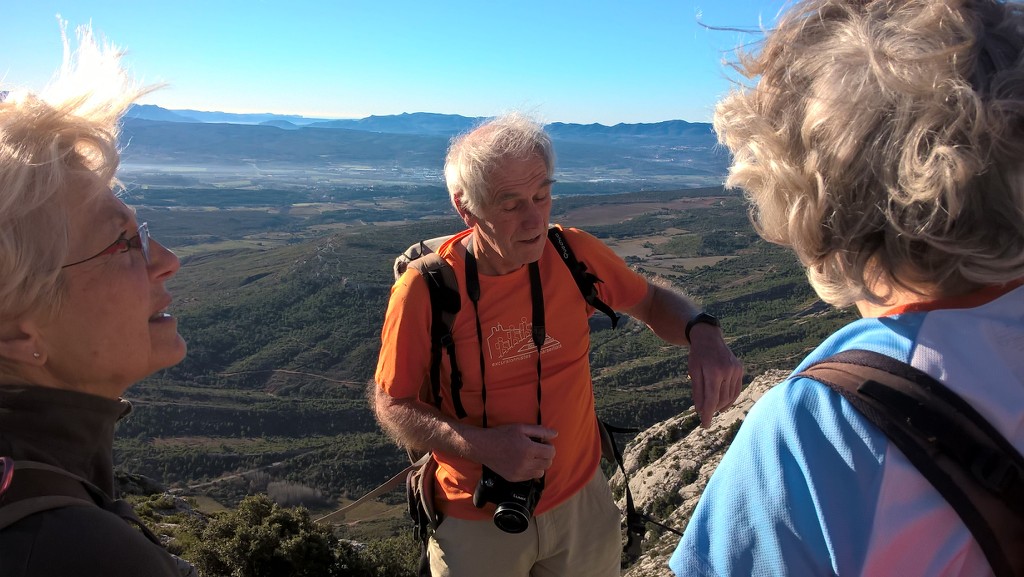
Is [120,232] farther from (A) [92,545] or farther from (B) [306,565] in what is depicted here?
(B) [306,565]

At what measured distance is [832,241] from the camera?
120cm

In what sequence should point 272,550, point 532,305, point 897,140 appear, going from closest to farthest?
1. point 897,140
2. point 532,305
3. point 272,550

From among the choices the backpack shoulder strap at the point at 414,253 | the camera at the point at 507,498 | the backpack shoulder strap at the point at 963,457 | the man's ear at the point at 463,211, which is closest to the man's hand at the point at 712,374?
the camera at the point at 507,498

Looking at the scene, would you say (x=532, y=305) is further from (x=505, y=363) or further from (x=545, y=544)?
(x=545, y=544)

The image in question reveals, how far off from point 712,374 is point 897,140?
5.10 ft

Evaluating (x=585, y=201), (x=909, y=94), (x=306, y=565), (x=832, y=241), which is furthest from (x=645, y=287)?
(x=585, y=201)

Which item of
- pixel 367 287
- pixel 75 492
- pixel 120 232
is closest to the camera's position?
pixel 75 492

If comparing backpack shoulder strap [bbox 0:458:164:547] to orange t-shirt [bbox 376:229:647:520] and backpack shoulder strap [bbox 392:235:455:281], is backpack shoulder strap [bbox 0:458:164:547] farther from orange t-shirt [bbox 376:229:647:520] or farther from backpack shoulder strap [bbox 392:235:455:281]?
backpack shoulder strap [bbox 392:235:455:281]

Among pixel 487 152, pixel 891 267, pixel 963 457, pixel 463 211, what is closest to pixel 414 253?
pixel 463 211

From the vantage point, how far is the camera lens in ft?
7.59

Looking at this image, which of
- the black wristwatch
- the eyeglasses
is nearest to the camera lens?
the black wristwatch

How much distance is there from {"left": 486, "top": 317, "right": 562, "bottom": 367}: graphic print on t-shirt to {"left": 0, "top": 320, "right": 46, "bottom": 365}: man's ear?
1479 millimetres

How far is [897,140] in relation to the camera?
106cm

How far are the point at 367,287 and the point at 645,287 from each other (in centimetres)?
7977
